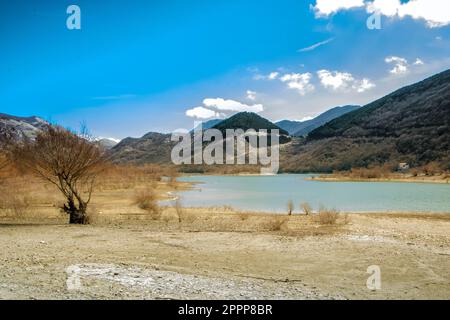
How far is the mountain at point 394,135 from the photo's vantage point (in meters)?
103

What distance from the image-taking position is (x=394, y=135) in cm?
12488

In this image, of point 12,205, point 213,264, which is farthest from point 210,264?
point 12,205

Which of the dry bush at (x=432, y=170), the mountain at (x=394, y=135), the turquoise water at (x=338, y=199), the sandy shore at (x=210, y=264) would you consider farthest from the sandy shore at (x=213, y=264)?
the mountain at (x=394, y=135)

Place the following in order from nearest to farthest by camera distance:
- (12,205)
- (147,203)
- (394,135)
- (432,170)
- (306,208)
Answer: (12,205) < (306,208) < (147,203) < (432,170) < (394,135)

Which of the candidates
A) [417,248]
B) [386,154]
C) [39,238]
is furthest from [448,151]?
[39,238]

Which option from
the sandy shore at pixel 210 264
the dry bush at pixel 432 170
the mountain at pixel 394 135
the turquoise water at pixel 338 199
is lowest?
the turquoise water at pixel 338 199

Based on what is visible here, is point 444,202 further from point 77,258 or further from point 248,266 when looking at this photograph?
point 77,258

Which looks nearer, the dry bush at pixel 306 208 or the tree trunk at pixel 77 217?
the tree trunk at pixel 77 217

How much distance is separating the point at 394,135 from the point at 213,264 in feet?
420

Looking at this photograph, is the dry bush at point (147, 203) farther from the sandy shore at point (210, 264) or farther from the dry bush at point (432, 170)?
the dry bush at point (432, 170)

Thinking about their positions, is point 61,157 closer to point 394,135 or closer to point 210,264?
point 210,264

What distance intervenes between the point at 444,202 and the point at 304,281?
31.1m

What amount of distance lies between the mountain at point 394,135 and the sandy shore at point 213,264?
3220 inches
